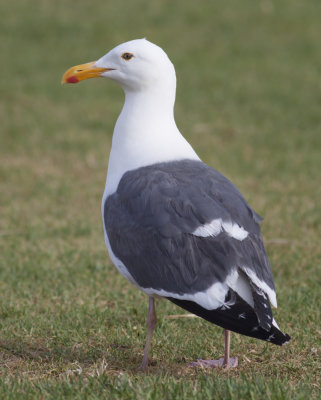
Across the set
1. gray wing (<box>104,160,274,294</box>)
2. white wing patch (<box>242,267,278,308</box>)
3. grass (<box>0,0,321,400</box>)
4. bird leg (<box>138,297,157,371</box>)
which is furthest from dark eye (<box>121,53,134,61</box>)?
grass (<box>0,0,321,400</box>)

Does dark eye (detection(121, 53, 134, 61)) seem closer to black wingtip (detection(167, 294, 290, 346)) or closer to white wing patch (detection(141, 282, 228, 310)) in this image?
white wing patch (detection(141, 282, 228, 310))

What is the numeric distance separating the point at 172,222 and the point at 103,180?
4.61 meters

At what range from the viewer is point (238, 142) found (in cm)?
940

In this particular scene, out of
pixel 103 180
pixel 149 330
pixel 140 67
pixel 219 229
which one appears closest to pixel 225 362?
pixel 149 330

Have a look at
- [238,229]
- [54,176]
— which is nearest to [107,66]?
[238,229]

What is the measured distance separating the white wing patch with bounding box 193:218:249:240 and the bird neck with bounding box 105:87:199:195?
675mm

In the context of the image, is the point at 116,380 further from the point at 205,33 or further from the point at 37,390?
the point at 205,33

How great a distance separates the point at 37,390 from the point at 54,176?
495 centimetres

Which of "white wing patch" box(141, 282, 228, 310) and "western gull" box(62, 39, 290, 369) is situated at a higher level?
"western gull" box(62, 39, 290, 369)

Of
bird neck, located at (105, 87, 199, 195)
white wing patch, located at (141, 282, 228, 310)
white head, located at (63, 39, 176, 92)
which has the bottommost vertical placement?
white wing patch, located at (141, 282, 228, 310)

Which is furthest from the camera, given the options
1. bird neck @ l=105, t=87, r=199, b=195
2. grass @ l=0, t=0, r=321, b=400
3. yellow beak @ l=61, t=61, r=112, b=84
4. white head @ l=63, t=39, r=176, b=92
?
yellow beak @ l=61, t=61, r=112, b=84

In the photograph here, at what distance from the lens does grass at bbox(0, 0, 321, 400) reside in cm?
381

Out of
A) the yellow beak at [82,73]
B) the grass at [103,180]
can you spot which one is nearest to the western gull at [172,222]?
the yellow beak at [82,73]

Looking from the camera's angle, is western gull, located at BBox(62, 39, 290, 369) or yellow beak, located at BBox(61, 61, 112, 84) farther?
yellow beak, located at BBox(61, 61, 112, 84)
